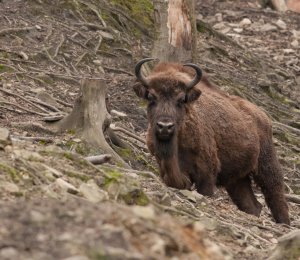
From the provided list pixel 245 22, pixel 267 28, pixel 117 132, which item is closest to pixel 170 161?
pixel 117 132

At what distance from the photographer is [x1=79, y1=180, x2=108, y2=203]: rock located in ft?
23.4

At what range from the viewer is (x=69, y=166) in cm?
789

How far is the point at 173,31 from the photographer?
1562 cm

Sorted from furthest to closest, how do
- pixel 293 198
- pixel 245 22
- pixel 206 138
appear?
pixel 245 22 < pixel 293 198 < pixel 206 138

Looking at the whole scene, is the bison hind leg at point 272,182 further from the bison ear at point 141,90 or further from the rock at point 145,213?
the rock at point 145,213

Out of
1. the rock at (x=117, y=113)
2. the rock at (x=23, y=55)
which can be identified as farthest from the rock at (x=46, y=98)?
the rock at (x=23, y=55)

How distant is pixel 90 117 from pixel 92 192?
420cm

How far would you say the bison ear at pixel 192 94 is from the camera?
11.1m

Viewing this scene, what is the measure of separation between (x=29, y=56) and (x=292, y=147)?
15.1ft

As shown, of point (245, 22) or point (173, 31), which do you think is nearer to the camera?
point (173, 31)

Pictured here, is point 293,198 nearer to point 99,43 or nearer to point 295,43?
point 99,43

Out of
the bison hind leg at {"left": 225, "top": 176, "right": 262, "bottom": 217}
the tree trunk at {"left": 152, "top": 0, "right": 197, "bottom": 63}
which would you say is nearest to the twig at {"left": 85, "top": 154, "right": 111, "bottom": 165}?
→ the bison hind leg at {"left": 225, "top": 176, "right": 262, "bottom": 217}

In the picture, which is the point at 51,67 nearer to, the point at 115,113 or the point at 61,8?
the point at 115,113

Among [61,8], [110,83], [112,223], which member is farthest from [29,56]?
[112,223]
